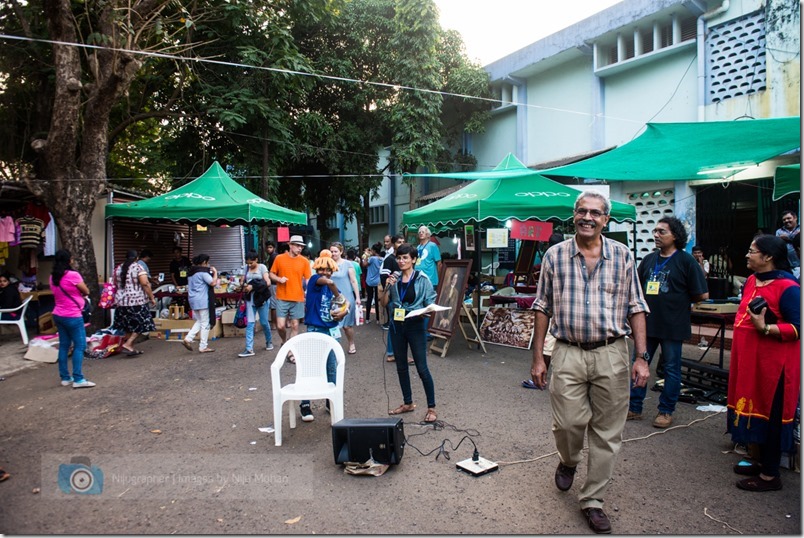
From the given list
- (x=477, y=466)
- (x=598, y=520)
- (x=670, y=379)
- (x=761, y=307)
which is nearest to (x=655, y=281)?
(x=670, y=379)

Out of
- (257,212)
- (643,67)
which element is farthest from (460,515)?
(643,67)

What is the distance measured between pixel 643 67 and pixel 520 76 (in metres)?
4.66

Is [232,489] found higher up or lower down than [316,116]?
lower down

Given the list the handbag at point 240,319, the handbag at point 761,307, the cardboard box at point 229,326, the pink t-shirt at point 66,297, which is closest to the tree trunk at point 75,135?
the cardboard box at point 229,326

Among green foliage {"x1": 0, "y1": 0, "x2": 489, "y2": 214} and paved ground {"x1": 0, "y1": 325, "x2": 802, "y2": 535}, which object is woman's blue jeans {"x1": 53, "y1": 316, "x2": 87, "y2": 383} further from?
green foliage {"x1": 0, "y1": 0, "x2": 489, "y2": 214}

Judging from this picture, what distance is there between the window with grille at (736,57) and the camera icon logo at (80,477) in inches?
501

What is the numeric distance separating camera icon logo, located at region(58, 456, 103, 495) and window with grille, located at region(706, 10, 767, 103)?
1274 cm

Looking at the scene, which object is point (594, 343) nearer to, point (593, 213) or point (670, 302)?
point (593, 213)

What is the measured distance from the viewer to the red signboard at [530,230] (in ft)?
28.3

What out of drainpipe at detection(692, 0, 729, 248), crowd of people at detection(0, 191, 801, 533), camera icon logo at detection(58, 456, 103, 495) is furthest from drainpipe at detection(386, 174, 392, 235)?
camera icon logo at detection(58, 456, 103, 495)

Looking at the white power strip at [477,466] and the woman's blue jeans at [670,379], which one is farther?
the woman's blue jeans at [670,379]

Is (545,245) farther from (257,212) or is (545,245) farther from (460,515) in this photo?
(460,515)

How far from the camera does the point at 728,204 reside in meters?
10.9

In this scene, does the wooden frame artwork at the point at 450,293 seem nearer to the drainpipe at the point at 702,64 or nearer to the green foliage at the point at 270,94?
the green foliage at the point at 270,94
